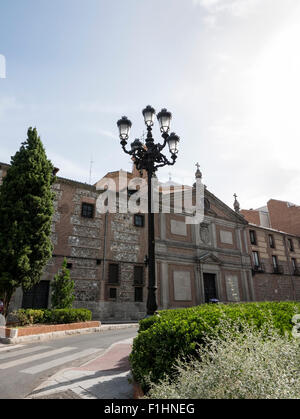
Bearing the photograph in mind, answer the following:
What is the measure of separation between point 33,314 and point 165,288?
421 inches

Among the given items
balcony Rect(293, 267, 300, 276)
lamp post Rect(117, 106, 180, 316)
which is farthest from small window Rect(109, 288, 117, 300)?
balcony Rect(293, 267, 300, 276)

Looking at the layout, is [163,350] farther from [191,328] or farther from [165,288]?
[165,288]

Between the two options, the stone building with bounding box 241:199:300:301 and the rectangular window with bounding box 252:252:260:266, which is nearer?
the stone building with bounding box 241:199:300:301

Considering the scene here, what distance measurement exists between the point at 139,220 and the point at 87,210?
441 centimetres

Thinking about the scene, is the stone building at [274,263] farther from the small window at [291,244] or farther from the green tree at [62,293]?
the green tree at [62,293]

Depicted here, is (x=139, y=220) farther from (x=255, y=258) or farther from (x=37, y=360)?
(x=255, y=258)

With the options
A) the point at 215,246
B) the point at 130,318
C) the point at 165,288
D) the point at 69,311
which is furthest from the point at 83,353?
the point at 215,246

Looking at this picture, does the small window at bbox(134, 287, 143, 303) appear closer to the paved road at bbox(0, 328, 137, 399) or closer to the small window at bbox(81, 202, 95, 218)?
the small window at bbox(81, 202, 95, 218)

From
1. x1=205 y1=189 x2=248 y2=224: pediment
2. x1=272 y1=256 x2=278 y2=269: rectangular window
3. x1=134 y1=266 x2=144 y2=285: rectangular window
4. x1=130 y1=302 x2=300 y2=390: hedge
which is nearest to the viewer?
x1=130 y1=302 x2=300 y2=390: hedge

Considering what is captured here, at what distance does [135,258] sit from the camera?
19344 millimetres

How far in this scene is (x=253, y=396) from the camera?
85.4 inches

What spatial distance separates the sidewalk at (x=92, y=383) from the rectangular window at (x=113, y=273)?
11.3 m

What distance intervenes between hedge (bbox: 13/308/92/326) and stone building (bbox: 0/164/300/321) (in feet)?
10.6

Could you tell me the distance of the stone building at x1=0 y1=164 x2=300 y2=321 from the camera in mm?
16703
